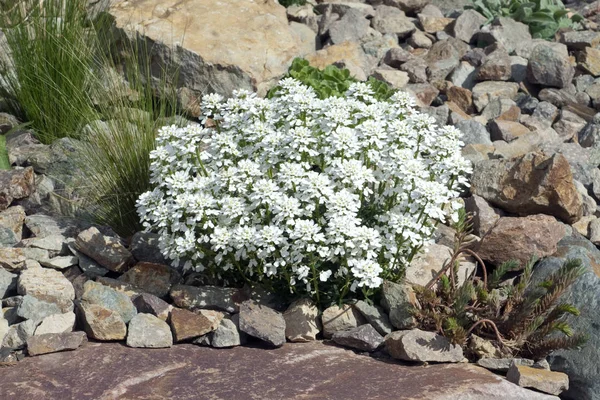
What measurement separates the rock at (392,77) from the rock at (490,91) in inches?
23.5

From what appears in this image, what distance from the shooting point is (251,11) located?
6.61 meters

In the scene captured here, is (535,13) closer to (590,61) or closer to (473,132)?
(590,61)

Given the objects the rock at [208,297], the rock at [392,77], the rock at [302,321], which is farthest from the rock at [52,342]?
the rock at [392,77]

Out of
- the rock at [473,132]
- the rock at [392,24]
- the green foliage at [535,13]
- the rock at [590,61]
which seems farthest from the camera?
the green foliage at [535,13]

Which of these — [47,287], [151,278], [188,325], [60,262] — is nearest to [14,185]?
[60,262]

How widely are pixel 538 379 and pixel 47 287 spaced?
237 centimetres

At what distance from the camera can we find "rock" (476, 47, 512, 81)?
701cm

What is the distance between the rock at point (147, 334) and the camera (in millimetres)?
3881

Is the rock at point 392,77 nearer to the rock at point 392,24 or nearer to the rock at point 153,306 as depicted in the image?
the rock at point 392,24

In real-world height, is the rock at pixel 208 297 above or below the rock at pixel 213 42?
below

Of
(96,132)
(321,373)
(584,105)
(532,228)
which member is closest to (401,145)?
(532,228)

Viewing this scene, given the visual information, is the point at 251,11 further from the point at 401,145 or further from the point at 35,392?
the point at 35,392

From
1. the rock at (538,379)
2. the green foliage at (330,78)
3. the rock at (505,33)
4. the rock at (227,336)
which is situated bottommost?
the rock at (227,336)

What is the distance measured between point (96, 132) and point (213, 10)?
1998 millimetres
